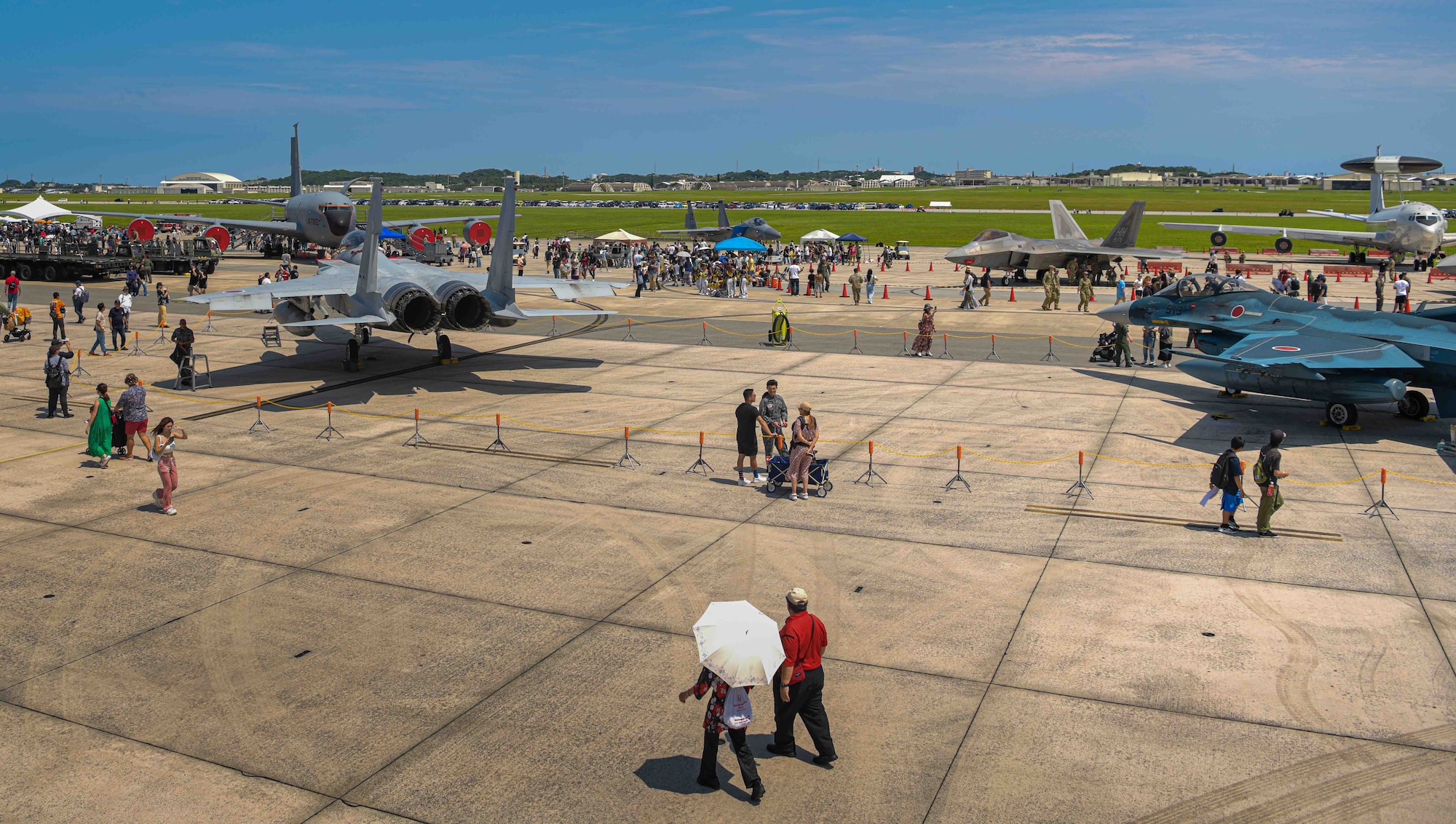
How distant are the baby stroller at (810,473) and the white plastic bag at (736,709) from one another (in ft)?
25.4

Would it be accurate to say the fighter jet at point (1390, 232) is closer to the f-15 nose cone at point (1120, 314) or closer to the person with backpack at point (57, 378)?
the f-15 nose cone at point (1120, 314)

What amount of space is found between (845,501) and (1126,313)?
1408 cm

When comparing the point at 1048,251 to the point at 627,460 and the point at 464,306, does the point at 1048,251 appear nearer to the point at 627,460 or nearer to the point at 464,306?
the point at 464,306

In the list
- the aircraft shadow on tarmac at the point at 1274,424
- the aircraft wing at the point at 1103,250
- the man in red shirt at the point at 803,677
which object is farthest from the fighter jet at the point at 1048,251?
the man in red shirt at the point at 803,677

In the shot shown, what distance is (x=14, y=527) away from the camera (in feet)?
43.1

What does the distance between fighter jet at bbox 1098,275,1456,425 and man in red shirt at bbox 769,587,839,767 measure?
14418mm

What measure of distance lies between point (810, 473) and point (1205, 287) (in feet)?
43.1

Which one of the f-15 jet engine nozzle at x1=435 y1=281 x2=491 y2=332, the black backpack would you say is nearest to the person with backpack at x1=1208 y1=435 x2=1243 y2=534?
the black backpack

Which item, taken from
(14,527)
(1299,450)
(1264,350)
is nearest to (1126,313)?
(1264,350)

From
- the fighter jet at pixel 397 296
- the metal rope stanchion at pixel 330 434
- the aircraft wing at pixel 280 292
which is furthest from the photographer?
the fighter jet at pixel 397 296

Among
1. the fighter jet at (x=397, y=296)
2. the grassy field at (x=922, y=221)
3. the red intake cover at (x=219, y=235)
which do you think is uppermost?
the grassy field at (x=922, y=221)

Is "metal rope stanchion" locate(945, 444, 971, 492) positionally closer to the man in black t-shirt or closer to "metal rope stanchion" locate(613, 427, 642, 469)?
the man in black t-shirt

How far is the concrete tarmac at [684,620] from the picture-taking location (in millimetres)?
7430

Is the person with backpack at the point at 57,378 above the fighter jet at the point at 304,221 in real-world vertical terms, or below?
below
